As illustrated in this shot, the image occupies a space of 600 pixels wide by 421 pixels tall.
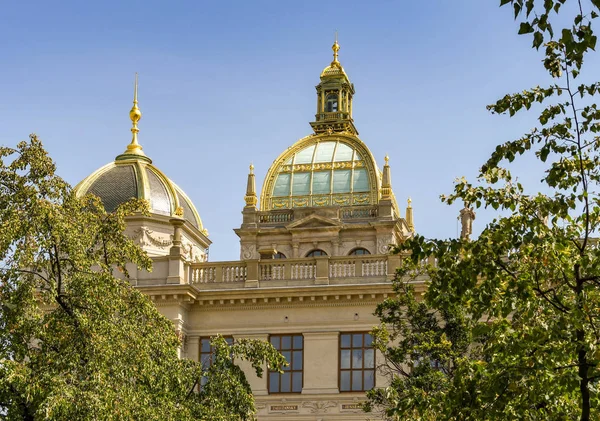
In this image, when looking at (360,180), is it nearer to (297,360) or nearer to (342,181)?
(342,181)

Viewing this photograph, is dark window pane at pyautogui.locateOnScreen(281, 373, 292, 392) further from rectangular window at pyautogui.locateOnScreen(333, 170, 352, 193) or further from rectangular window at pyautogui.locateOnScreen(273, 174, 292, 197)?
rectangular window at pyautogui.locateOnScreen(273, 174, 292, 197)

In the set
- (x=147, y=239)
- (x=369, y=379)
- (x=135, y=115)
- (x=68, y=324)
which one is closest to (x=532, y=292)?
(x=68, y=324)

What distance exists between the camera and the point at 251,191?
5531cm

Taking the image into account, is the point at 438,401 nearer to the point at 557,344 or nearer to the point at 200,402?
the point at 557,344

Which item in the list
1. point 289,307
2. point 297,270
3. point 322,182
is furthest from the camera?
point 322,182

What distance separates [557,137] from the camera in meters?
17.6

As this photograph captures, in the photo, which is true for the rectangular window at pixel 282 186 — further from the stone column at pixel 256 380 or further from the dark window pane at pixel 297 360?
the dark window pane at pixel 297 360

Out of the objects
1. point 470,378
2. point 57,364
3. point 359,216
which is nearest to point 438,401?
point 470,378

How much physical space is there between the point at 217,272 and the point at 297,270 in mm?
2952

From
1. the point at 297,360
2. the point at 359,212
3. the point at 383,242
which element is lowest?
the point at 297,360

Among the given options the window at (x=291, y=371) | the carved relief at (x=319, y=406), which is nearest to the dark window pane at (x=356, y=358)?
the carved relief at (x=319, y=406)

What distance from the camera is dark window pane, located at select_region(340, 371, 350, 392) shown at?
138ft

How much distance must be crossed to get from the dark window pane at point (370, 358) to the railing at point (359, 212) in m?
12.4

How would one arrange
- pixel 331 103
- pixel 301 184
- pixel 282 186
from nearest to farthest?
pixel 301 184, pixel 282 186, pixel 331 103
